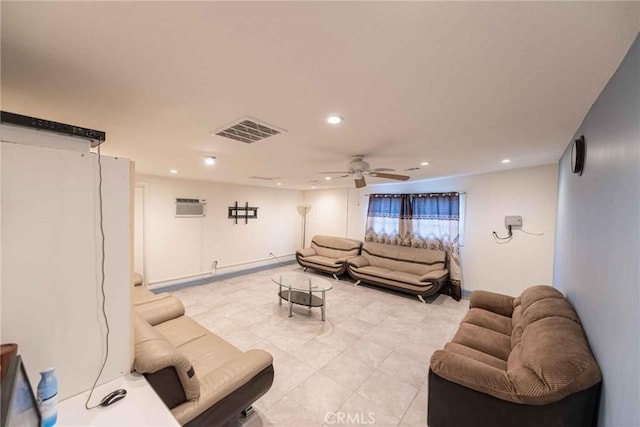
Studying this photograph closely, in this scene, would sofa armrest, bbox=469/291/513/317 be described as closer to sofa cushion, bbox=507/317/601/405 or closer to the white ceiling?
sofa cushion, bbox=507/317/601/405

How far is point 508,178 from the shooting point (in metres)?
3.98

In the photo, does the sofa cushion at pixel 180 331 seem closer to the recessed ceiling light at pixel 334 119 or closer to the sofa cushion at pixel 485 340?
the recessed ceiling light at pixel 334 119

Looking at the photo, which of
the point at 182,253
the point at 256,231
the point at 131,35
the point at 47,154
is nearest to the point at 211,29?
the point at 131,35

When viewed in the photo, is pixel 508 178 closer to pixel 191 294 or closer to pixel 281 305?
pixel 281 305

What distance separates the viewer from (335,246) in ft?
20.6

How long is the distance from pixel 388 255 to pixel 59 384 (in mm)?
5089

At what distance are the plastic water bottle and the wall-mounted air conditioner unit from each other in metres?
4.41

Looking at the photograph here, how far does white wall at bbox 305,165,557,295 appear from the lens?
12.0 ft

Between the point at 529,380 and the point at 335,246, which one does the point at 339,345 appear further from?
the point at 335,246

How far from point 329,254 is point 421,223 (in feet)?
7.81

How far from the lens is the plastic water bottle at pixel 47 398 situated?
93 centimetres

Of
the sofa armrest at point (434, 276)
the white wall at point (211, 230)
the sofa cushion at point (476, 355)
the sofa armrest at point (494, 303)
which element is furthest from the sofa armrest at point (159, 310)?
the sofa armrest at point (434, 276)

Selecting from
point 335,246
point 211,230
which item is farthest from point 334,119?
point 335,246
